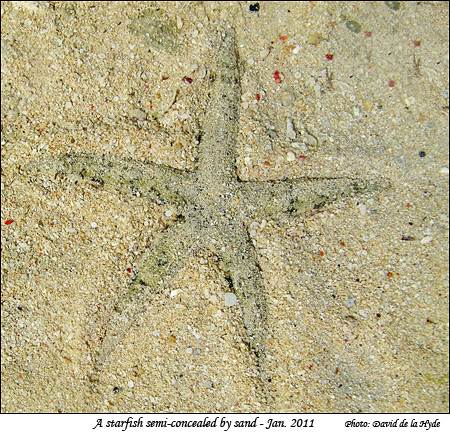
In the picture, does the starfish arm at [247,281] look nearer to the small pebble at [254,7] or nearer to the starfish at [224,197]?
the starfish at [224,197]

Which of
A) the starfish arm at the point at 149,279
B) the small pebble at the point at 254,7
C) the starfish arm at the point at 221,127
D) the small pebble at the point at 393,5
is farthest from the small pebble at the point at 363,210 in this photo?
the small pebble at the point at 254,7

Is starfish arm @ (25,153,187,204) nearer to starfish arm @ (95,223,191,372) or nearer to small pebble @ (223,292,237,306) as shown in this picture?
starfish arm @ (95,223,191,372)

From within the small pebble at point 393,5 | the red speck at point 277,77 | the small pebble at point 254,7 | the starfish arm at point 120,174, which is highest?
the small pebble at point 254,7

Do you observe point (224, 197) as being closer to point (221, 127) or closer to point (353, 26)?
point (221, 127)

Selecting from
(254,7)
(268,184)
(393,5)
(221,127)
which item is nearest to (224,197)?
(268,184)

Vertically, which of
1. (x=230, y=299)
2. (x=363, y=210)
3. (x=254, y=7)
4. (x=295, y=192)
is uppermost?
(x=254, y=7)
